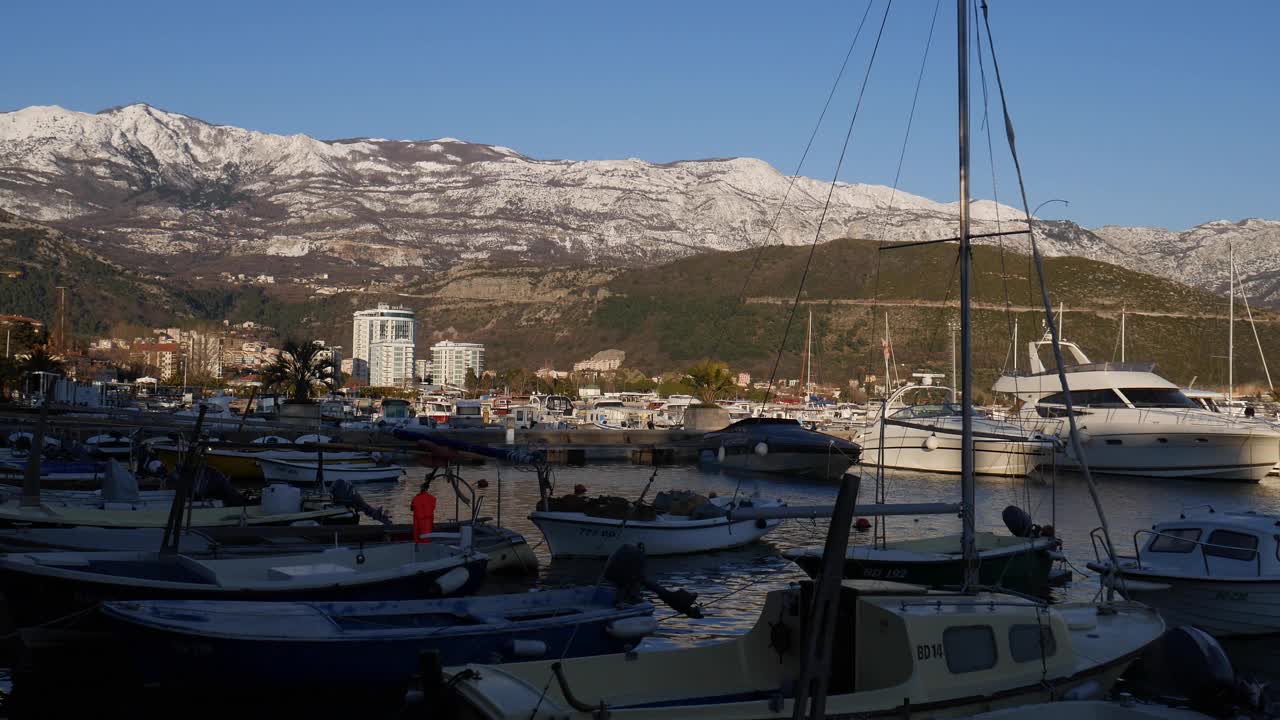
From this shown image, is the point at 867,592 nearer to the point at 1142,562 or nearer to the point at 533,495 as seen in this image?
the point at 1142,562

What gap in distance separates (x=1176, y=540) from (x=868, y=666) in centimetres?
1134

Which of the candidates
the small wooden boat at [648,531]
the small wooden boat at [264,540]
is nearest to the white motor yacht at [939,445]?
the small wooden boat at [648,531]

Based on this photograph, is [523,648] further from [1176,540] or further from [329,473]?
[329,473]

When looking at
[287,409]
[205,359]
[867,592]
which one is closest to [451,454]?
[867,592]

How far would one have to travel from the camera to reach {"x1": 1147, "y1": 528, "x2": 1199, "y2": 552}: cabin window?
21.6 metres

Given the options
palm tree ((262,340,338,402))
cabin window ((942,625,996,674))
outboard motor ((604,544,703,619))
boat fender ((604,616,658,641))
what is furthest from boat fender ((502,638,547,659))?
palm tree ((262,340,338,402))

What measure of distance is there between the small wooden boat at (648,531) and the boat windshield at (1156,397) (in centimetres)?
3816

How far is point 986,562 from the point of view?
2269cm

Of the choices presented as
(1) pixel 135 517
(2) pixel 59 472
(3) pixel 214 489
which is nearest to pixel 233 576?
(1) pixel 135 517

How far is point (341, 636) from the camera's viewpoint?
1561cm

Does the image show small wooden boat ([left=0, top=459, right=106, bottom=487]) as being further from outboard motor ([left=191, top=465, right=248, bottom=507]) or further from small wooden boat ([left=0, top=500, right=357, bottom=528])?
small wooden boat ([left=0, top=500, right=357, bottom=528])

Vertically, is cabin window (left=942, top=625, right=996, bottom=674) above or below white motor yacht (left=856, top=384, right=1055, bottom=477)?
below

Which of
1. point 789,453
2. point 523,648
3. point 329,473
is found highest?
point 789,453

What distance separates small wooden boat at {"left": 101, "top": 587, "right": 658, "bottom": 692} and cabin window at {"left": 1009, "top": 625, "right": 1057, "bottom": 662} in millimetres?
4706
